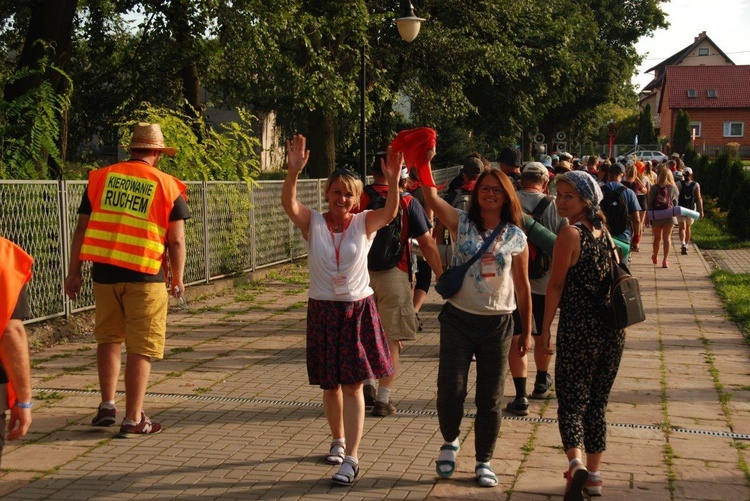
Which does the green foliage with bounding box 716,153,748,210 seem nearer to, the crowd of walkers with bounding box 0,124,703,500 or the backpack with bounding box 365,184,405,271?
the backpack with bounding box 365,184,405,271

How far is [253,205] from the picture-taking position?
15617mm

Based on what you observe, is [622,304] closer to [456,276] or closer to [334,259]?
[456,276]

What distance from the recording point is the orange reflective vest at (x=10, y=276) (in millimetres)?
3471

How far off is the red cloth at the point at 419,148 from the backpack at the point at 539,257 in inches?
84.2

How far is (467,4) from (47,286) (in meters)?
23.2

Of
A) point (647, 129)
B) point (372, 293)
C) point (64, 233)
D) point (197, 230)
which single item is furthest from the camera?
point (647, 129)

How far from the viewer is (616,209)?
11289 mm

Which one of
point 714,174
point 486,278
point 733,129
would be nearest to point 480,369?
point 486,278

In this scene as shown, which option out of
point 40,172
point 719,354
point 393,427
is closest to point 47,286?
point 40,172

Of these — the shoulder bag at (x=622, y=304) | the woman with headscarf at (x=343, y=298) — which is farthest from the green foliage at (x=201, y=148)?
the shoulder bag at (x=622, y=304)

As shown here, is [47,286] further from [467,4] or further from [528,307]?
[467,4]

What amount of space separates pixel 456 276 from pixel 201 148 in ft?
30.0

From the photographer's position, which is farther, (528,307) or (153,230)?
(153,230)

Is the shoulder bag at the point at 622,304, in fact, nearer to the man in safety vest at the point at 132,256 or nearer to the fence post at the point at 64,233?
the man in safety vest at the point at 132,256
